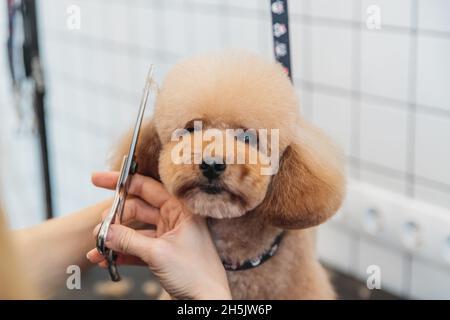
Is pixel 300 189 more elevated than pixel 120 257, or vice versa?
pixel 300 189

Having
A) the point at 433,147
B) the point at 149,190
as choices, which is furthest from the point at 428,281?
the point at 149,190

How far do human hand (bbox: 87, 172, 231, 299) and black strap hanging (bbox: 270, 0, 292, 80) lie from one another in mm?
209

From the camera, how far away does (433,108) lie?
103 centimetres

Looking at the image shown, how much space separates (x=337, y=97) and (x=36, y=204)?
97cm

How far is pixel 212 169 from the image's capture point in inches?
27.4

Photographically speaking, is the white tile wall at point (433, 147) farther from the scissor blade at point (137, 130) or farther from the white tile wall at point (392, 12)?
the scissor blade at point (137, 130)

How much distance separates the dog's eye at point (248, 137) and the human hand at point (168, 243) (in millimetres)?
112

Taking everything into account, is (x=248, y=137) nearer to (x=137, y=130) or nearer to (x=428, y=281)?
(x=137, y=130)

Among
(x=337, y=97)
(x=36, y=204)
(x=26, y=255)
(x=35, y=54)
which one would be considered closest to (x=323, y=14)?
(x=337, y=97)

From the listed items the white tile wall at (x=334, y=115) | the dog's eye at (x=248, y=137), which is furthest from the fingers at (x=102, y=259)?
the white tile wall at (x=334, y=115)

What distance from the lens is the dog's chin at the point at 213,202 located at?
715mm

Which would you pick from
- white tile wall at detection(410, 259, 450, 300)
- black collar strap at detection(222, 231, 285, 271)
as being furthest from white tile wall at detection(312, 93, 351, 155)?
black collar strap at detection(222, 231, 285, 271)

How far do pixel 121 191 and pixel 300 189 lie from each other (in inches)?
8.3

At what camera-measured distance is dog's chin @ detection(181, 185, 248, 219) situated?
0.71 meters
